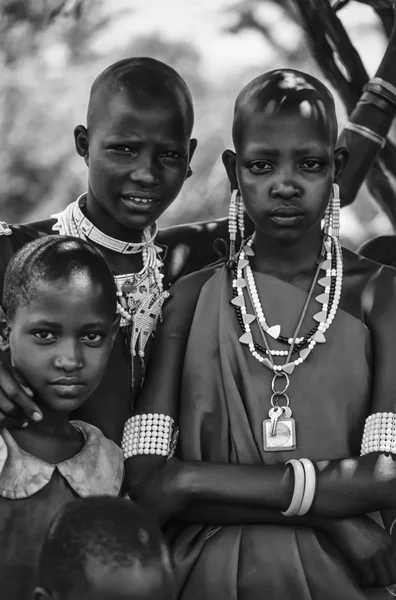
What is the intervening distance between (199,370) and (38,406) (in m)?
0.34

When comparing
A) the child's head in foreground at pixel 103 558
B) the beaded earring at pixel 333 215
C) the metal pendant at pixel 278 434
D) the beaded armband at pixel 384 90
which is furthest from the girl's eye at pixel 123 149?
the beaded armband at pixel 384 90

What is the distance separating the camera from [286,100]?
235cm

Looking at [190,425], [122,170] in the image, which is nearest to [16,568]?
[190,425]

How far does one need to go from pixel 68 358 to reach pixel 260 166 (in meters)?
0.56

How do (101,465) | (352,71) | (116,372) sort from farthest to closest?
(352,71) < (116,372) < (101,465)

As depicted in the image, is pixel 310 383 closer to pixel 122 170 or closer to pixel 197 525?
pixel 197 525

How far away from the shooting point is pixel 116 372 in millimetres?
2652

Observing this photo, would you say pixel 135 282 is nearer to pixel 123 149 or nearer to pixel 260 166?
pixel 123 149

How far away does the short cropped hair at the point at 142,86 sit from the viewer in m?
2.71

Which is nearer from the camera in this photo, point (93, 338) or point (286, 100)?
point (93, 338)

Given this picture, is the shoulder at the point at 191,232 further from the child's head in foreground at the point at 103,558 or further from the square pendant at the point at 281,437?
the child's head in foreground at the point at 103,558

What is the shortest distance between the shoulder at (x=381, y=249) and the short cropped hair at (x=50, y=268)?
6.09ft

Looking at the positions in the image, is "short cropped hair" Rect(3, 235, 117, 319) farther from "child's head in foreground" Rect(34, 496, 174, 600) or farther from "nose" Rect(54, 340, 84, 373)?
"child's head in foreground" Rect(34, 496, 174, 600)

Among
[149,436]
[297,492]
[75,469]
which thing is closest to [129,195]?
[149,436]
